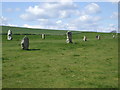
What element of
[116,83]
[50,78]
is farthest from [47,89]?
[116,83]

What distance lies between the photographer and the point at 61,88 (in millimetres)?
9859

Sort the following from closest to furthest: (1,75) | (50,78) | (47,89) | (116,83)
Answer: (47,89), (116,83), (50,78), (1,75)

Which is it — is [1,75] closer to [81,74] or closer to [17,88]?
[17,88]

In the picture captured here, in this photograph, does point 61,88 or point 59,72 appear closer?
point 61,88

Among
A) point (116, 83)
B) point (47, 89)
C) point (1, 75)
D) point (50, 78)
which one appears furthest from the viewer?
point (1, 75)

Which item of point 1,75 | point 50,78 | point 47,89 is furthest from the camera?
point 1,75

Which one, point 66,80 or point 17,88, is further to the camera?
point 66,80

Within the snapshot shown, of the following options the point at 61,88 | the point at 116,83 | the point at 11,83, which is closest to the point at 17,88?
the point at 11,83

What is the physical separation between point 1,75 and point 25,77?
5.32 ft

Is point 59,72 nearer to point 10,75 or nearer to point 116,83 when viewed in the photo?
point 10,75

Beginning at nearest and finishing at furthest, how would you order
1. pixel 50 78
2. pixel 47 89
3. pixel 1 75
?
1. pixel 47 89
2. pixel 50 78
3. pixel 1 75

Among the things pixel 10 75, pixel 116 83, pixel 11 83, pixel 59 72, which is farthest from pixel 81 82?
pixel 10 75

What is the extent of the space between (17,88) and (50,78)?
8.05 ft

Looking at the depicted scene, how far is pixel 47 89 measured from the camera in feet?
31.9
